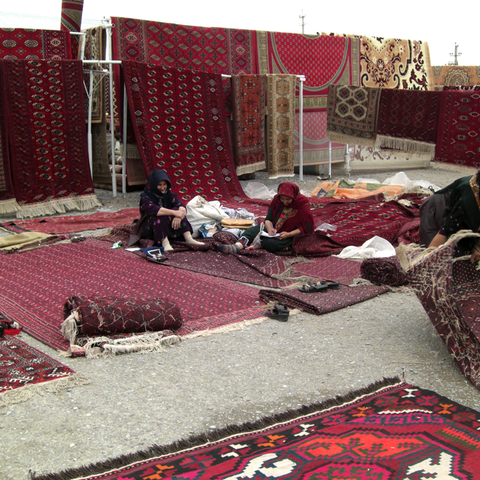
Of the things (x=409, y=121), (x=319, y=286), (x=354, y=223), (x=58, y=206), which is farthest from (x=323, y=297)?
(x=58, y=206)

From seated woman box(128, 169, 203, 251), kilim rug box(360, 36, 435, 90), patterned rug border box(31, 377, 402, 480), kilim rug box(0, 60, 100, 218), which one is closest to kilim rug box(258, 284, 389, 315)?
patterned rug border box(31, 377, 402, 480)

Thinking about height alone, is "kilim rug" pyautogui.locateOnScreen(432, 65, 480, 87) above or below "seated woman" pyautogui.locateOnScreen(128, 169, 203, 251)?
above

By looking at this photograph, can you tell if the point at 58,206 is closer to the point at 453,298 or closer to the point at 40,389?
the point at 40,389

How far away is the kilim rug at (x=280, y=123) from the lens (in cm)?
1005

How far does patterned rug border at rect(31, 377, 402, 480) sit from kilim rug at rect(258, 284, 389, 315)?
1.26 meters

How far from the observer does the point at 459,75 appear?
17.5 m

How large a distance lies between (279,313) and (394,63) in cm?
1017

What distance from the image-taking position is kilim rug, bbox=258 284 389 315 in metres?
4.29

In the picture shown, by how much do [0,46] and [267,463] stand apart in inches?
309

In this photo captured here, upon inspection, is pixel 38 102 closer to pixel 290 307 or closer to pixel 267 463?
pixel 290 307

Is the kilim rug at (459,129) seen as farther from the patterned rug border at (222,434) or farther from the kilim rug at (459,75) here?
the kilim rug at (459,75)

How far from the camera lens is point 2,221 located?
7.73 meters

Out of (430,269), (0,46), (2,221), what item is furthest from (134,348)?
(0,46)

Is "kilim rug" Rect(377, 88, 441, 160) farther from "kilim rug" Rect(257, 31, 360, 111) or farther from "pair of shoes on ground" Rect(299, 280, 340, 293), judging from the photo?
"pair of shoes on ground" Rect(299, 280, 340, 293)
